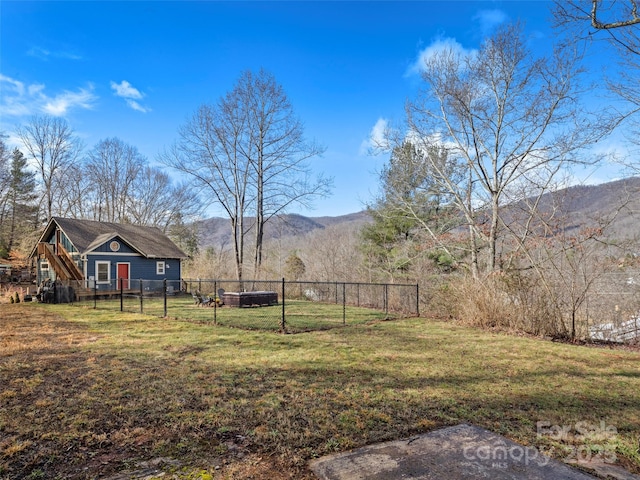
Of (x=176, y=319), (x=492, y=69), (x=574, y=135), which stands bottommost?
(x=176, y=319)

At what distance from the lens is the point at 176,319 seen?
37.4 feet

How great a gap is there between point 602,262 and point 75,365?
1070cm

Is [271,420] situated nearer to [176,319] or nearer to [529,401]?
[529,401]

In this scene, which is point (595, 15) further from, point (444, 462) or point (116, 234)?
point (116, 234)

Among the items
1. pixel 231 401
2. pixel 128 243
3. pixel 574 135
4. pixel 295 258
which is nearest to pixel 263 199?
pixel 295 258

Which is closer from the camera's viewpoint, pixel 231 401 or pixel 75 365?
pixel 231 401

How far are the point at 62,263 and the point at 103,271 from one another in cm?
254

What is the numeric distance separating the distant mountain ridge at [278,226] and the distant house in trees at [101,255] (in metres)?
5.57

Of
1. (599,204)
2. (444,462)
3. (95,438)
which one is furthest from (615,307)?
(95,438)

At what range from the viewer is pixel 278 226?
2659cm

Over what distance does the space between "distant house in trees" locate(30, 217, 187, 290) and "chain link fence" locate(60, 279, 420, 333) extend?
0.98 meters

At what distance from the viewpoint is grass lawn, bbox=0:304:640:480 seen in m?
2.92

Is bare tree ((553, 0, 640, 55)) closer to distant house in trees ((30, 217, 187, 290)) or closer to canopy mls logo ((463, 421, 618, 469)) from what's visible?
canopy mls logo ((463, 421, 618, 469))

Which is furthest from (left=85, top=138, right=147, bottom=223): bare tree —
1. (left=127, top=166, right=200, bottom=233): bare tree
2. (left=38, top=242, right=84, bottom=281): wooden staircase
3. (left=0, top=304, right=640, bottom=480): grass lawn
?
(left=0, top=304, right=640, bottom=480): grass lawn
